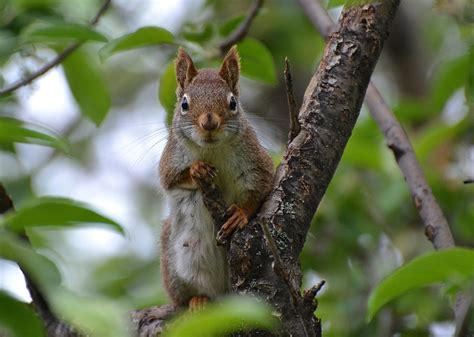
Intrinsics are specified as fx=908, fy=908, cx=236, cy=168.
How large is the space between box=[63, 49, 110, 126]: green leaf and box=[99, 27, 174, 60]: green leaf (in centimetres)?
24

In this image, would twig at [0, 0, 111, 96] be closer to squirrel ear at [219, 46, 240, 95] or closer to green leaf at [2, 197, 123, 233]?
squirrel ear at [219, 46, 240, 95]

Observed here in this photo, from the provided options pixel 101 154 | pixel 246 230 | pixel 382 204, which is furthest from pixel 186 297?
pixel 101 154

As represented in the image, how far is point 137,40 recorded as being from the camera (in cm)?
312

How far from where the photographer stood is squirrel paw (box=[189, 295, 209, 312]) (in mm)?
3400

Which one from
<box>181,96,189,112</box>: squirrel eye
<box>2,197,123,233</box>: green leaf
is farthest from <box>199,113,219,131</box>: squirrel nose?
<box>2,197,123,233</box>: green leaf

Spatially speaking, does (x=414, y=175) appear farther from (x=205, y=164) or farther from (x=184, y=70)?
(x=184, y=70)

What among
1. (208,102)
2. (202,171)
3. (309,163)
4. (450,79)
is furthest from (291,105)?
(450,79)

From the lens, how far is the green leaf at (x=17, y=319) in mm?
1605

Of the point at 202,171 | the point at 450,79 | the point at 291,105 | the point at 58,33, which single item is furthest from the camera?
the point at 450,79

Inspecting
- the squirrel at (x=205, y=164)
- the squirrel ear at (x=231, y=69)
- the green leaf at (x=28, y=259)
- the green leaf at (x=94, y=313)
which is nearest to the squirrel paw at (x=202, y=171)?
the squirrel at (x=205, y=164)

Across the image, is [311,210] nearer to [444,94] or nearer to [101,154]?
[444,94]

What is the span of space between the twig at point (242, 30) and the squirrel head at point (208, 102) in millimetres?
117

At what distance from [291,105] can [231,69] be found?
1074 mm

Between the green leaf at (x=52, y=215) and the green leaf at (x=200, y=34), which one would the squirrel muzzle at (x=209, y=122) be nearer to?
the green leaf at (x=200, y=34)
